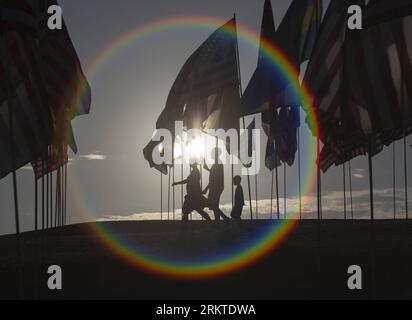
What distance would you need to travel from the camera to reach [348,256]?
63.6 feet

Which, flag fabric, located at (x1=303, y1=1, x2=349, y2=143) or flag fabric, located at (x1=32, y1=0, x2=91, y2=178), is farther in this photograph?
flag fabric, located at (x1=32, y1=0, x2=91, y2=178)

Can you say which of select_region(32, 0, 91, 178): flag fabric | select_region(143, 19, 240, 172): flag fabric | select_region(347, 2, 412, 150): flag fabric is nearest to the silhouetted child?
select_region(143, 19, 240, 172): flag fabric

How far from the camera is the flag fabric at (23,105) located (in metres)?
15.8

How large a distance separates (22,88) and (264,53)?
1346 cm

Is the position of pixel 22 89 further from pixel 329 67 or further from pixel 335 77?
pixel 335 77

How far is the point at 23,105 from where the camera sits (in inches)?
651

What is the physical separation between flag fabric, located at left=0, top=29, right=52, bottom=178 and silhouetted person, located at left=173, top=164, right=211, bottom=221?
31.8 ft

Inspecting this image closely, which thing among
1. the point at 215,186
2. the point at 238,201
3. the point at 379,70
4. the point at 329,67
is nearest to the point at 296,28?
the point at 215,186

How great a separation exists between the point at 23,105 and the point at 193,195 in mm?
10984

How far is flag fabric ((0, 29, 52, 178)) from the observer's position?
51.8 feet

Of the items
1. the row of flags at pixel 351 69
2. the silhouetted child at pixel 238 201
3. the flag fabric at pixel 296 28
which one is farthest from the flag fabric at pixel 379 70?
the silhouetted child at pixel 238 201

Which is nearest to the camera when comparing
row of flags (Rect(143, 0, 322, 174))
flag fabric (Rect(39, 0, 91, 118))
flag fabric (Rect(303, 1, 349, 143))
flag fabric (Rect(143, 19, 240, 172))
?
flag fabric (Rect(303, 1, 349, 143))

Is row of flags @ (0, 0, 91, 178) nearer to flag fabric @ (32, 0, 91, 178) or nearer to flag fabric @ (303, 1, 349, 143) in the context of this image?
flag fabric @ (32, 0, 91, 178)
